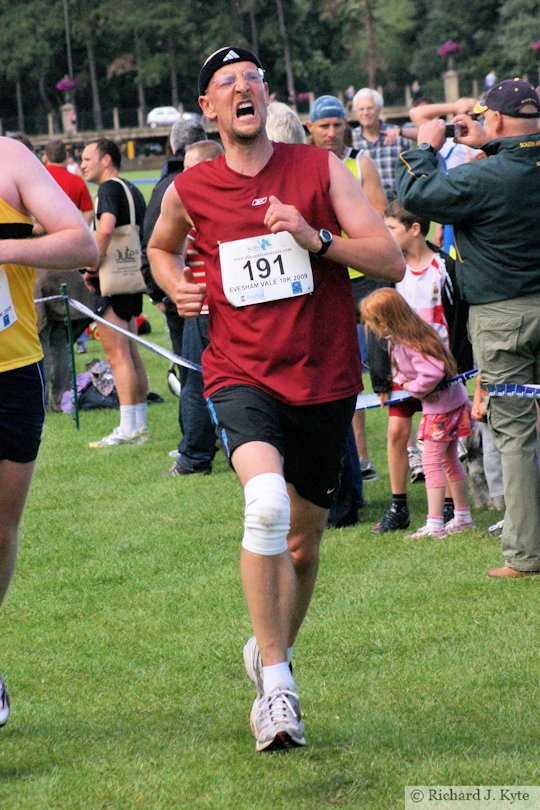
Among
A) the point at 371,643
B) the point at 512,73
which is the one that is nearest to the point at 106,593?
the point at 371,643

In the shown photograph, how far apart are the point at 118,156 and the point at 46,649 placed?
6.03 m

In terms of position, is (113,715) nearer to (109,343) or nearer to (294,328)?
(294,328)

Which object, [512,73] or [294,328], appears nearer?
[294,328]

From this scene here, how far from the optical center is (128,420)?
36.0 feet

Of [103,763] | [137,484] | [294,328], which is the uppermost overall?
[294,328]

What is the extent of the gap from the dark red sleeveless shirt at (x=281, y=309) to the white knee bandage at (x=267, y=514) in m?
0.35

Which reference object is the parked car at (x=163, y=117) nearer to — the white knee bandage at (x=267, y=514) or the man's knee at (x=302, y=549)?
the man's knee at (x=302, y=549)

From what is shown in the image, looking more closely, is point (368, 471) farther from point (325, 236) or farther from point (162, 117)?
point (162, 117)

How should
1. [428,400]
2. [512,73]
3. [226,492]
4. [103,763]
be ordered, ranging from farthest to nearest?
[512,73]
[226,492]
[428,400]
[103,763]

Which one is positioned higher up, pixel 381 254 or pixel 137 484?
pixel 381 254

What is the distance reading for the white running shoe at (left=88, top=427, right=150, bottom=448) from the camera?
35.8 ft

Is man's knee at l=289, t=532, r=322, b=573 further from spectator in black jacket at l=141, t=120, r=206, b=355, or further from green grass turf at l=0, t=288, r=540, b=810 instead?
spectator in black jacket at l=141, t=120, r=206, b=355

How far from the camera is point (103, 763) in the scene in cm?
439

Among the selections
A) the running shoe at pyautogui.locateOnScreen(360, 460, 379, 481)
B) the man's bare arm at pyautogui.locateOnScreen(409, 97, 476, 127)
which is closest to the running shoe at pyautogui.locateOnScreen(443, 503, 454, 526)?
the running shoe at pyautogui.locateOnScreen(360, 460, 379, 481)
